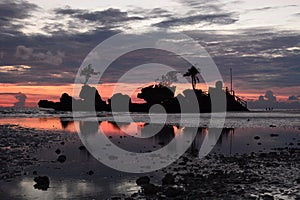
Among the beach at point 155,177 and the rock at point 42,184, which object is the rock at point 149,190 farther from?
the rock at point 42,184

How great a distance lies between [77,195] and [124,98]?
16855cm

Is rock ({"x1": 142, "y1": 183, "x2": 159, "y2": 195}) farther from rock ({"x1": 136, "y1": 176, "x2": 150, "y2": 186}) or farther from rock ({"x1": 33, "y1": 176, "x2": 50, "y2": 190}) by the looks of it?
rock ({"x1": 33, "y1": 176, "x2": 50, "y2": 190})

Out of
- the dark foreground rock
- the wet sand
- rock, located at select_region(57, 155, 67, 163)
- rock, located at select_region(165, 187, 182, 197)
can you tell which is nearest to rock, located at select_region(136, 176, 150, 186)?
the wet sand

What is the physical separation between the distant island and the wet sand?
117 meters

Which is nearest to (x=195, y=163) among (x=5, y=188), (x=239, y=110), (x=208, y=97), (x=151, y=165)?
(x=151, y=165)

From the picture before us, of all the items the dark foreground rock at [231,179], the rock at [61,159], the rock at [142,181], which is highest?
the rock at [61,159]

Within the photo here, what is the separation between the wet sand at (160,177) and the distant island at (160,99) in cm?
11691

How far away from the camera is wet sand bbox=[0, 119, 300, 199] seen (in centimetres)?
1609

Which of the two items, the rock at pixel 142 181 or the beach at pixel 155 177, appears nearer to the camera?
the beach at pixel 155 177

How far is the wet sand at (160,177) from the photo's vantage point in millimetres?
16094

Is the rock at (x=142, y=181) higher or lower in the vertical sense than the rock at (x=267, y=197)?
higher

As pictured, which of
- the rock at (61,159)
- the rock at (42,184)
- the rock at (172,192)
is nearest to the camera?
the rock at (172,192)

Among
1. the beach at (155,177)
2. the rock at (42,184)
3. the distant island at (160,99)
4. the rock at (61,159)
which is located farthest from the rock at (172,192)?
the distant island at (160,99)

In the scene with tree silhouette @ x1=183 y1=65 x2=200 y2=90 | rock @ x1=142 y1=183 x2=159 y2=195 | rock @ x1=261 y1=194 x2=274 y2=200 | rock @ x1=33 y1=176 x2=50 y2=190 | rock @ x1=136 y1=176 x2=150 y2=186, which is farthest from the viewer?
tree silhouette @ x1=183 y1=65 x2=200 y2=90
